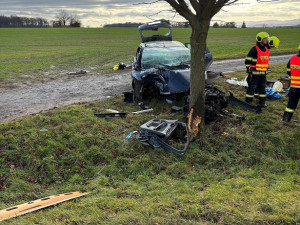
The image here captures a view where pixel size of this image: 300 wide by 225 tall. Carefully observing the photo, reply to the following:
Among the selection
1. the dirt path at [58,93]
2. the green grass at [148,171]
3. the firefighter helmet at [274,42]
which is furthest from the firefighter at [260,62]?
the dirt path at [58,93]

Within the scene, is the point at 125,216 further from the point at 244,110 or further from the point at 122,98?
the point at 122,98

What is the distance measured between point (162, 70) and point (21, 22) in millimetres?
103283

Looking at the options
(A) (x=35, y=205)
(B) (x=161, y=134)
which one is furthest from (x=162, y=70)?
(A) (x=35, y=205)

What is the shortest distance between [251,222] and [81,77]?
11.1 metres

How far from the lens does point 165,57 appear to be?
8.68 metres

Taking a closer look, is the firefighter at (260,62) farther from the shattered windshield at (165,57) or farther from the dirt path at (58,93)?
the dirt path at (58,93)

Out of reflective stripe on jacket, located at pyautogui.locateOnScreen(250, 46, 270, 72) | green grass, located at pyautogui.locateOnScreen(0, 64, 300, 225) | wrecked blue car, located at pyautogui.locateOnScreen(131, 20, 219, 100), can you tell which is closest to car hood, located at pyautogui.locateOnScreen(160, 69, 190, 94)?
wrecked blue car, located at pyautogui.locateOnScreen(131, 20, 219, 100)

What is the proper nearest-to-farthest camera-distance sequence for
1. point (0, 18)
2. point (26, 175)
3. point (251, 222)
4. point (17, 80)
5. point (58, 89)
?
1. point (251, 222)
2. point (26, 175)
3. point (58, 89)
4. point (17, 80)
5. point (0, 18)

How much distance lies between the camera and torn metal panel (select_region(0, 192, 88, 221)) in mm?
3752

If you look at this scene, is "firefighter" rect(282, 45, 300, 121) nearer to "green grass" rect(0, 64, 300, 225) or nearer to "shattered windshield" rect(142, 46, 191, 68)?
"green grass" rect(0, 64, 300, 225)

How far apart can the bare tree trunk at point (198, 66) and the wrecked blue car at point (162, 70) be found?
122cm

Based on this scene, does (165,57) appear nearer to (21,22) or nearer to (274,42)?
(274,42)

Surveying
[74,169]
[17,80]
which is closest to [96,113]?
[74,169]

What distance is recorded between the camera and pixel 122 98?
9.25m
